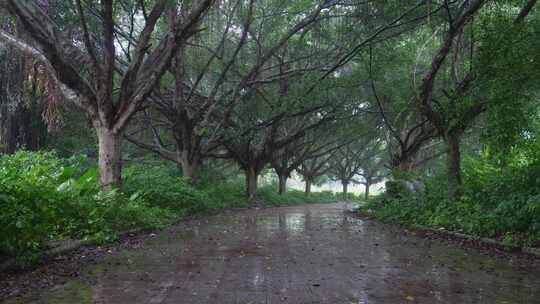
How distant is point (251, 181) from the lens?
28.2 meters

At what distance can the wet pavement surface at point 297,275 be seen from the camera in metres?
5.12

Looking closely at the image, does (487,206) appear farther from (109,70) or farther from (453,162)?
(109,70)

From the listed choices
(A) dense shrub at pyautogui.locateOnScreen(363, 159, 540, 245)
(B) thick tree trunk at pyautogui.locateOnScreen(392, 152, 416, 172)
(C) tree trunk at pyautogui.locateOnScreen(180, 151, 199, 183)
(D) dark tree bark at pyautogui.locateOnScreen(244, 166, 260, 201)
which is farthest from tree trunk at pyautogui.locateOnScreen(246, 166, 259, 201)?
(A) dense shrub at pyautogui.locateOnScreen(363, 159, 540, 245)

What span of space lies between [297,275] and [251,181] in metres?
21.9

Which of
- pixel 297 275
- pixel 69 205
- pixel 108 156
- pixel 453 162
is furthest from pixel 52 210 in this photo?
pixel 453 162

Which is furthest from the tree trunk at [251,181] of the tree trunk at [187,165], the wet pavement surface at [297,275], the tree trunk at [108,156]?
the wet pavement surface at [297,275]

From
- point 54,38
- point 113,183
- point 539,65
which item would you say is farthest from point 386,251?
point 54,38

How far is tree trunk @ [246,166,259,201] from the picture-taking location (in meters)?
27.7

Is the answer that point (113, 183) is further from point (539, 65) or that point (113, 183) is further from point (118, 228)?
point (539, 65)

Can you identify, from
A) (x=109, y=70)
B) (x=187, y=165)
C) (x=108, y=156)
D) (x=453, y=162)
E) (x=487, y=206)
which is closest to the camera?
(x=487, y=206)

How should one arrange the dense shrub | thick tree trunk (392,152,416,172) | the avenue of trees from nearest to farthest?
1. the dense shrub
2. the avenue of trees
3. thick tree trunk (392,152,416,172)

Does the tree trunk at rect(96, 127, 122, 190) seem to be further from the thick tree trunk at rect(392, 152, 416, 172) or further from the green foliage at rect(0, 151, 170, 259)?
the thick tree trunk at rect(392, 152, 416, 172)

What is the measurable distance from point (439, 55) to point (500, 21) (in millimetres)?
1990

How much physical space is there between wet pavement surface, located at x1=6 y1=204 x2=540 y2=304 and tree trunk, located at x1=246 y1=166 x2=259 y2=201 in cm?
1778
